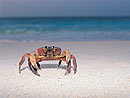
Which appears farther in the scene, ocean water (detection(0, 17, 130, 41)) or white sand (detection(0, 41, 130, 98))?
ocean water (detection(0, 17, 130, 41))

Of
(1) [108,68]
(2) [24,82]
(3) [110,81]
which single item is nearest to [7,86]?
(2) [24,82]

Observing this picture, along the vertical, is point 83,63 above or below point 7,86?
above

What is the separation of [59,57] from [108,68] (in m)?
1.46

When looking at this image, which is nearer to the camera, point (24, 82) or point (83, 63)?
point (24, 82)

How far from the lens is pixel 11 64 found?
6664mm

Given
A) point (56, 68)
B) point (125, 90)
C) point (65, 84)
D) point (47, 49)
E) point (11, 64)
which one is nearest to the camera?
point (125, 90)

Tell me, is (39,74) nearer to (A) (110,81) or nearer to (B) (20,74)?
(B) (20,74)

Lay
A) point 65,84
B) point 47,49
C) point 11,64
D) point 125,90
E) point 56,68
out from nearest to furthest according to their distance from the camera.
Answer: point 125,90, point 65,84, point 47,49, point 56,68, point 11,64

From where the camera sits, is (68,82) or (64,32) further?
(64,32)

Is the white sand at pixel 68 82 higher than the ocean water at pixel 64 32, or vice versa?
the ocean water at pixel 64 32

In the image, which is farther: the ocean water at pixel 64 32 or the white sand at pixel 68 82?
the ocean water at pixel 64 32

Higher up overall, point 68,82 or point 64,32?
point 64,32

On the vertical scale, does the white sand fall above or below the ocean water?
below

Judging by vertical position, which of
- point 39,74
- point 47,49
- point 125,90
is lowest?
point 125,90
